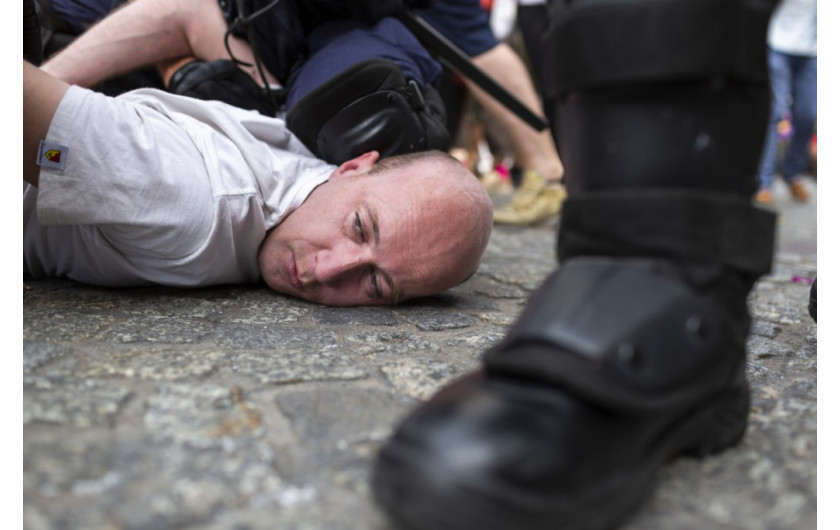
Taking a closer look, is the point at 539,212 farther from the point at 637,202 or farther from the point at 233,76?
the point at 637,202

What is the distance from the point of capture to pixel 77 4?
2.57m

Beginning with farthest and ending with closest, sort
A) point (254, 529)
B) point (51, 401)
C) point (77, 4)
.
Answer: point (77, 4)
point (51, 401)
point (254, 529)

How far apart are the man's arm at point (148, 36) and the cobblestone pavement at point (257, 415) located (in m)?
0.94

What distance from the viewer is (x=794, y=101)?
594 cm

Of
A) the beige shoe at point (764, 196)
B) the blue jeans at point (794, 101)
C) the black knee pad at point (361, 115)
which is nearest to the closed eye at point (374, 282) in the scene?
the black knee pad at point (361, 115)

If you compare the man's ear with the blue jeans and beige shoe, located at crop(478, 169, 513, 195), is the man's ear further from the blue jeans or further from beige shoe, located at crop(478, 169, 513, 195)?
beige shoe, located at crop(478, 169, 513, 195)

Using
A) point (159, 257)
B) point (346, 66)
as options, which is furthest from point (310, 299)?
point (346, 66)

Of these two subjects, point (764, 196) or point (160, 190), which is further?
point (764, 196)

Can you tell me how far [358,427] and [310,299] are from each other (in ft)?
2.98

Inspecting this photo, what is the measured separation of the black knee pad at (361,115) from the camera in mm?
1967

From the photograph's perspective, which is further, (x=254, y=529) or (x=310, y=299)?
(x=310, y=299)

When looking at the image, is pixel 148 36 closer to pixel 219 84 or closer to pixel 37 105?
pixel 219 84

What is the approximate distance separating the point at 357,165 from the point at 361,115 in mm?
157

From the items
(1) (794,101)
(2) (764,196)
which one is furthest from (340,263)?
(1) (794,101)
